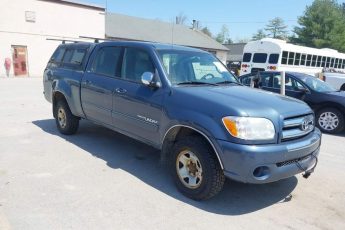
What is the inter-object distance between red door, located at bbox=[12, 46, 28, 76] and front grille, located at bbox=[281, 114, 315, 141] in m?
25.4

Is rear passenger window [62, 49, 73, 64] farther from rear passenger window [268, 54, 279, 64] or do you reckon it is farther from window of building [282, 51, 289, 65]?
window of building [282, 51, 289, 65]

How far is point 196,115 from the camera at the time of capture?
399 cm

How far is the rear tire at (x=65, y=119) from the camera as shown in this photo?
6.74m

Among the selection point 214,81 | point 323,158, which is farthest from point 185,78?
point 323,158

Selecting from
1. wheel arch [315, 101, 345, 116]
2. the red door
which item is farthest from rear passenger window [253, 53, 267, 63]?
the red door

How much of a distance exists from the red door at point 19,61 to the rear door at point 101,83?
22286 mm

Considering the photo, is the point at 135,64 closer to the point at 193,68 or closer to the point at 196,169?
the point at 193,68

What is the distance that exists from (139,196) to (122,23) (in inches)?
1356

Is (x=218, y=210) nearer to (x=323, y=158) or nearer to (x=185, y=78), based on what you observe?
(x=185, y=78)

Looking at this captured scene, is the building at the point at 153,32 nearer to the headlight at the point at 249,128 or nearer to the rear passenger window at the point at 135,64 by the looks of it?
the rear passenger window at the point at 135,64

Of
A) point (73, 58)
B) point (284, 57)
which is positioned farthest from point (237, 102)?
point (284, 57)

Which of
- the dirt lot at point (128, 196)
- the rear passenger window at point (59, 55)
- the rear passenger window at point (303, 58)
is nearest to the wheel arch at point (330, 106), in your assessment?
the dirt lot at point (128, 196)

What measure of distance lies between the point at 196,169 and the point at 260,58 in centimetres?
1880

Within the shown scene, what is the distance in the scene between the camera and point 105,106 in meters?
5.56
